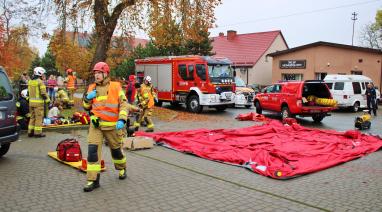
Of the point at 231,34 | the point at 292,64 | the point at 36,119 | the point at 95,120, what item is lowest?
the point at 36,119

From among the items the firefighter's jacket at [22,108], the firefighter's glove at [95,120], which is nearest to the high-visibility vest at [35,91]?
the firefighter's jacket at [22,108]

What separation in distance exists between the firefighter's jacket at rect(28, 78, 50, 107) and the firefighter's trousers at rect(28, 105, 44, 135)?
0.11 metres

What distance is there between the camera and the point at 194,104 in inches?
824

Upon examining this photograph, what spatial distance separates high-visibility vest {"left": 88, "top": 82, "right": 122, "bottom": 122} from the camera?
6.49 m

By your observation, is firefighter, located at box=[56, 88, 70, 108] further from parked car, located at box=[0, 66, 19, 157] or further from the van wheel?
the van wheel

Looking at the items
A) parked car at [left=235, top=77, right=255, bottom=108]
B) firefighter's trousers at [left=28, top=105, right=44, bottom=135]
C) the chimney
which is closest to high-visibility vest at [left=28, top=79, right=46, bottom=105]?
firefighter's trousers at [left=28, top=105, right=44, bottom=135]

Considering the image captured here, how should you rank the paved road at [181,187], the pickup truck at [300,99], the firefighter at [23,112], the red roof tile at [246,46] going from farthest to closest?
the red roof tile at [246,46] → the pickup truck at [300,99] → the firefighter at [23,112] → the paved road at [181,187]

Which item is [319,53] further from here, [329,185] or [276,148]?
[329,185]

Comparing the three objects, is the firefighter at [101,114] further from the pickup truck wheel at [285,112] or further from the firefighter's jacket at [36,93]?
the pickup truck wheel at [285,112]

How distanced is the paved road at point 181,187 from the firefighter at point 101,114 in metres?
0.41

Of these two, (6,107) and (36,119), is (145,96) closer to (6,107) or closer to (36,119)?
(36,119)

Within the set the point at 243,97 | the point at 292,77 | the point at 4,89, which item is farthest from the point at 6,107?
the point at 292,77

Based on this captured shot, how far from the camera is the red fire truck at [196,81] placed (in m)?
20.6

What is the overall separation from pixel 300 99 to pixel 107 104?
11.7 metres
